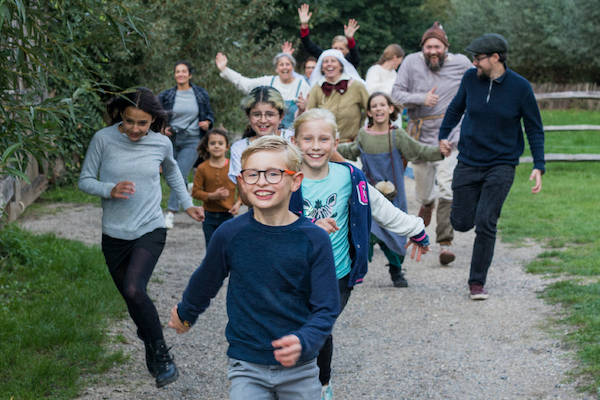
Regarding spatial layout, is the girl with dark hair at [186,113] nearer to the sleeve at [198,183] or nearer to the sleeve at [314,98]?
the sleeve at [314,98]

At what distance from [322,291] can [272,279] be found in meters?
0.20

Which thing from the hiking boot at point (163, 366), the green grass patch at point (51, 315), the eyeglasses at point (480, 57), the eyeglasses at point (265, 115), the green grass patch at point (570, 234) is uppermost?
the eyeglasses at point (480, 57)

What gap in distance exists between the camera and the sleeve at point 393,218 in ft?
15.2

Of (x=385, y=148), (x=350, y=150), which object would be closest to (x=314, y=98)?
(x=350, y=150)

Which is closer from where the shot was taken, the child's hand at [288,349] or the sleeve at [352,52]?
the child's hand at [288,349]

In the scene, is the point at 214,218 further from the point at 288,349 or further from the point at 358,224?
the point at 288,349

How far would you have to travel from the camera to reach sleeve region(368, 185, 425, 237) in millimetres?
4637

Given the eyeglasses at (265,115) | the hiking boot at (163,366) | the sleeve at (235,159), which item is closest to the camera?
the hiking boot at (163,366)

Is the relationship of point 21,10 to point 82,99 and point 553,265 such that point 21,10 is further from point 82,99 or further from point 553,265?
point 553,265

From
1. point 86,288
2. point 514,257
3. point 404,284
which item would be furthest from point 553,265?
point 86,288

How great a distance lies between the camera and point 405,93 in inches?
340

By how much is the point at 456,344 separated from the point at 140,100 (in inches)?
109

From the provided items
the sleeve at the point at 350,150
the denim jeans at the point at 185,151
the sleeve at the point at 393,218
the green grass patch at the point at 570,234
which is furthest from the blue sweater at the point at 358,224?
the denim jeans at the point at 185,151

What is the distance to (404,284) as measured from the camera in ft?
25.3
